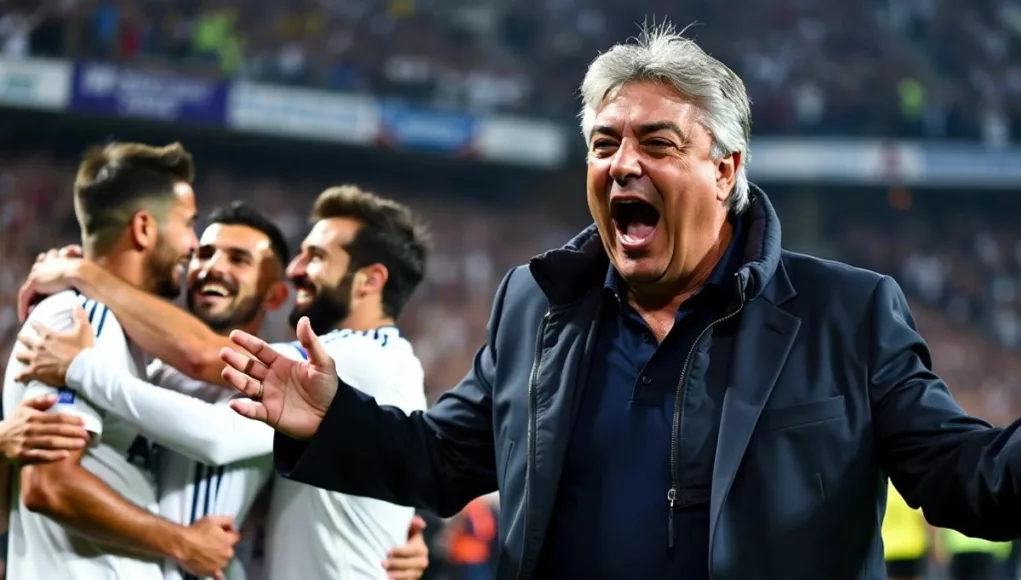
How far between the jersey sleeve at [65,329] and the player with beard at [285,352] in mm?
50

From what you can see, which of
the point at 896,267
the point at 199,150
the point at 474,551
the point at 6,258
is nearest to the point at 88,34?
the point at 199,150

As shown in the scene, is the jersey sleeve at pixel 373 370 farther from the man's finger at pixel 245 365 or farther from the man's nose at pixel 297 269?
the man's finger at pixel 245 365

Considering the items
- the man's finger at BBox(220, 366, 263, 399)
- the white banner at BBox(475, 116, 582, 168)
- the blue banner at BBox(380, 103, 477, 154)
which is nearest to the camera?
the man's finger at BBox(220, 366, 263, 399)

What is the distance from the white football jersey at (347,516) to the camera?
3.27 meters

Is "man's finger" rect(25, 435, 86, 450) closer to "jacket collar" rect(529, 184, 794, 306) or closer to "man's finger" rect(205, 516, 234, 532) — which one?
"man's finger" rect(205, 516, 234, 532)

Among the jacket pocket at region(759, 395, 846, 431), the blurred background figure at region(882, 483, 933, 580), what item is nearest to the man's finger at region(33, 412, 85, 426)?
the jacket pocket at region(759, 395, 846, 431)

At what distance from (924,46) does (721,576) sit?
23330mm

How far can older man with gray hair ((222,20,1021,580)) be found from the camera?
85.0 inches

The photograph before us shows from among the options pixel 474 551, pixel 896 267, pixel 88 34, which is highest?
pixel 88 34

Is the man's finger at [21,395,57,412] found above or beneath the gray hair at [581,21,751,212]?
beneath

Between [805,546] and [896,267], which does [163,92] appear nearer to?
[896,267]

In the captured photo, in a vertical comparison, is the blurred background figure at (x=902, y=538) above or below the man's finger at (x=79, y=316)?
below

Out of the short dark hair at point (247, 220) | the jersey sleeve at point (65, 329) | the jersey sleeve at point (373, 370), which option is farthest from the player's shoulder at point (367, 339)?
the jersey sleeve at point (65, 329)

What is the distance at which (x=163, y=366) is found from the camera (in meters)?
3.59
